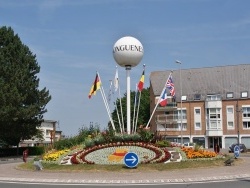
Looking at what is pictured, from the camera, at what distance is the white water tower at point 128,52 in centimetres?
3328

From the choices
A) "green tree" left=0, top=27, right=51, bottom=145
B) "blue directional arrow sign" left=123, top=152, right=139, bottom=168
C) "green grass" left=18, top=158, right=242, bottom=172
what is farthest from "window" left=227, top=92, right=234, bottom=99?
"blue directional arrow sign" left=123, top=152, right=139, bottom=168

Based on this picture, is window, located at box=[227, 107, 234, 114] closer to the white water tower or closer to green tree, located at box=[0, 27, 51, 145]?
green tree, located at box=[0, 27, 51, 145]

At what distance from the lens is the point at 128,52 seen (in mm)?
33281

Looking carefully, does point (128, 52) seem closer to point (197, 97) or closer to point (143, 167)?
point (143, 167)

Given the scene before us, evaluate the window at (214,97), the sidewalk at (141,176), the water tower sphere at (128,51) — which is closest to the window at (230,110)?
the window at (214,97)

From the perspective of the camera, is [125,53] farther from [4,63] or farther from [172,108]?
[172,108]

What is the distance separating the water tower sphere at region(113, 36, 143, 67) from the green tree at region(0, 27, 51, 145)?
20.6 meters

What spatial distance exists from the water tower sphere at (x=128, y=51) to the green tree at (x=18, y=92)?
20.6 m

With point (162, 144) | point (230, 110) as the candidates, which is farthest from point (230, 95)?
point (162, 144)

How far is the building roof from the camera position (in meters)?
80.1

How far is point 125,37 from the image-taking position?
33781 millimetres

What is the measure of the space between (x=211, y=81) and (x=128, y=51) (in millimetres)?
52062

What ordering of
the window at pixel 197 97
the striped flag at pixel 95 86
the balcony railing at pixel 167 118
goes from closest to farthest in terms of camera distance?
the striped flag at pixel 95 86
the window at pixel 197 97
the balcony railing at pixel 167 118

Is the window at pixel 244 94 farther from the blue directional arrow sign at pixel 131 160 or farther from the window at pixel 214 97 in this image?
the blue directional arrow sign at pixel 131 160
